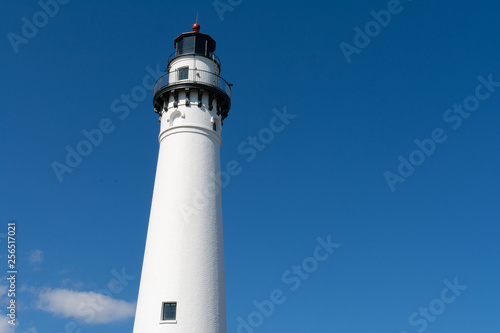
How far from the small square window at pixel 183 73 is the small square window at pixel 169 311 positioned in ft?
38.4

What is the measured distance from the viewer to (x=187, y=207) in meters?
24.5

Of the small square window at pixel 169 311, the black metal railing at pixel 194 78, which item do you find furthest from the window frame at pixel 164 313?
the black metal railing at pixel 194 78

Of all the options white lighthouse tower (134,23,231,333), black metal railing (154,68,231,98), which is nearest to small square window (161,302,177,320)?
white lighthouse tower (134,23,231,333)

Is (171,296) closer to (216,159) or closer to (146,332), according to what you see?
(146,332)

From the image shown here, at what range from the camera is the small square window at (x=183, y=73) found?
2794 centimetres

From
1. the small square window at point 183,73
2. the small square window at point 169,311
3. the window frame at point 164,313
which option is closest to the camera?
the window frame at point 164,313

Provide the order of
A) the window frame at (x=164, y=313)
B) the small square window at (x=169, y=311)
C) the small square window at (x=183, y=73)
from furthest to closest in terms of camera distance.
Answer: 1. the small square window at (x=183, y=73)
2. the small square window at (x=169, y=311)
3. the window frame at (x=164, y=313)

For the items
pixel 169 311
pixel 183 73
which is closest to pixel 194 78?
pixel 183 73

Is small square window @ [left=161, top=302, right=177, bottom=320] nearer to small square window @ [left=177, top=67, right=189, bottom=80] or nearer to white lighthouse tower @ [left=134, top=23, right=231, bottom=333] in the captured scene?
white lighthouse tower @ [left=134, top=23, right=231, bottom=333]

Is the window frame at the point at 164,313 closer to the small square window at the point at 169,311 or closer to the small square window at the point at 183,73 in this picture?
the small square window at the point at 169,311

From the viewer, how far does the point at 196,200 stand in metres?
24.7

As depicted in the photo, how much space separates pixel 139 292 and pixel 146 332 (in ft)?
6.72

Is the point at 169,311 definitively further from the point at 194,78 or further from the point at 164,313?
the point at 194,78

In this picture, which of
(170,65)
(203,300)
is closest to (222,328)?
(203,300)
